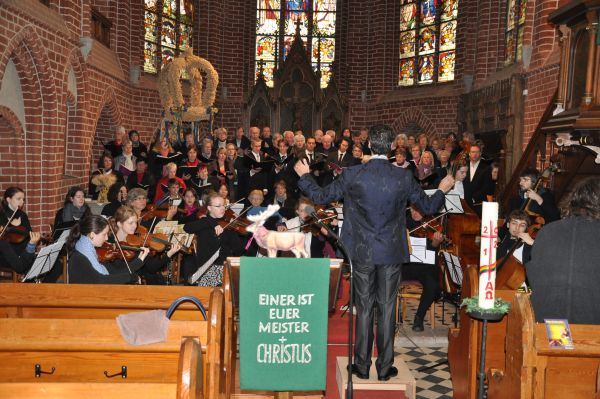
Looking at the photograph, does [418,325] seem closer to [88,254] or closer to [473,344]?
[473,344]

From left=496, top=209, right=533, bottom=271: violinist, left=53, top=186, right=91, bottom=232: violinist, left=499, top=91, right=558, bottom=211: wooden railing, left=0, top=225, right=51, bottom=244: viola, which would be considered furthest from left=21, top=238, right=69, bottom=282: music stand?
left=499, top=91, right=558, bottom=211: wooden railing

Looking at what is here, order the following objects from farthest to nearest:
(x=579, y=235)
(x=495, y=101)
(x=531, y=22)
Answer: (x=495, y=101) < (x=531, y=22) < (x=579, y=235)

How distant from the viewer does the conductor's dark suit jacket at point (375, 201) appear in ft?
12.9

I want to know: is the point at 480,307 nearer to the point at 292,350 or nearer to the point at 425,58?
the point at 292,350

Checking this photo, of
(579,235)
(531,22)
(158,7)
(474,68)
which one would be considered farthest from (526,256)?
(158,7)

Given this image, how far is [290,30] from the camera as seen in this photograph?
17.9 m

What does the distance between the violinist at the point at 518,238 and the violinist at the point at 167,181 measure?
180 inches

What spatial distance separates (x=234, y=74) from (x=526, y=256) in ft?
43.9

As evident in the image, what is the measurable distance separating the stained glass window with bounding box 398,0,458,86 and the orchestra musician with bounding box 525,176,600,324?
12.4 meters

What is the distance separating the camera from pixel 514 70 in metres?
11.7

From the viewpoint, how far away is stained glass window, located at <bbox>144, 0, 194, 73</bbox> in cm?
1498

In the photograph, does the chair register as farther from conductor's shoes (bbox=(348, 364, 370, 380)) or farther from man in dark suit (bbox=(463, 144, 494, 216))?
conductor's shoes (bbox=(348, 364, 370, 380))

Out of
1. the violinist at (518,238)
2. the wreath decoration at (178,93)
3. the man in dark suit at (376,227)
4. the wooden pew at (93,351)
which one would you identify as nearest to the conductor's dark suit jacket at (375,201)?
the man in dark suit at (376,227)

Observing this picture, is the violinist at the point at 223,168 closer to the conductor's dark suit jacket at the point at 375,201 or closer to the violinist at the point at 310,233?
the violinist at the point at 310,233
